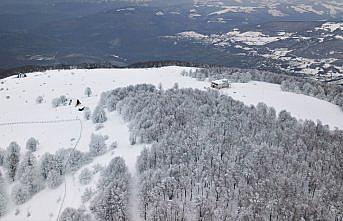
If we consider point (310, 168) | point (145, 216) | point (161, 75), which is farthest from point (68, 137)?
point (161, 75)

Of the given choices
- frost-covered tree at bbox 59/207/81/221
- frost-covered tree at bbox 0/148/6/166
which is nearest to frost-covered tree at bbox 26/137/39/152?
frost-covered tree at bbox 0/148/6/166

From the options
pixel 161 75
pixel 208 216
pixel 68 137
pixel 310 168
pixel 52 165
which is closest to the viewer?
pixel 208 216

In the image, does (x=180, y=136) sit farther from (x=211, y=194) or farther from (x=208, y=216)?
(x=208, y=216)

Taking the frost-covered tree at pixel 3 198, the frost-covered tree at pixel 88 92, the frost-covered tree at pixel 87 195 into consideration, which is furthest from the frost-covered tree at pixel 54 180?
the frost-covered tree at pixel 88 92

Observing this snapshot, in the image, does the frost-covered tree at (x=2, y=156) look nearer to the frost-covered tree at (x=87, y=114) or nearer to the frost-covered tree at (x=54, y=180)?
the frost-covered tree at (x=54, y=180)

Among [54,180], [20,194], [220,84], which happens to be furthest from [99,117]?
[220,84]

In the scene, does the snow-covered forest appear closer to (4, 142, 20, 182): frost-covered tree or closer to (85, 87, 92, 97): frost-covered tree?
(4, 142, 20, 182): frost-covered tree
